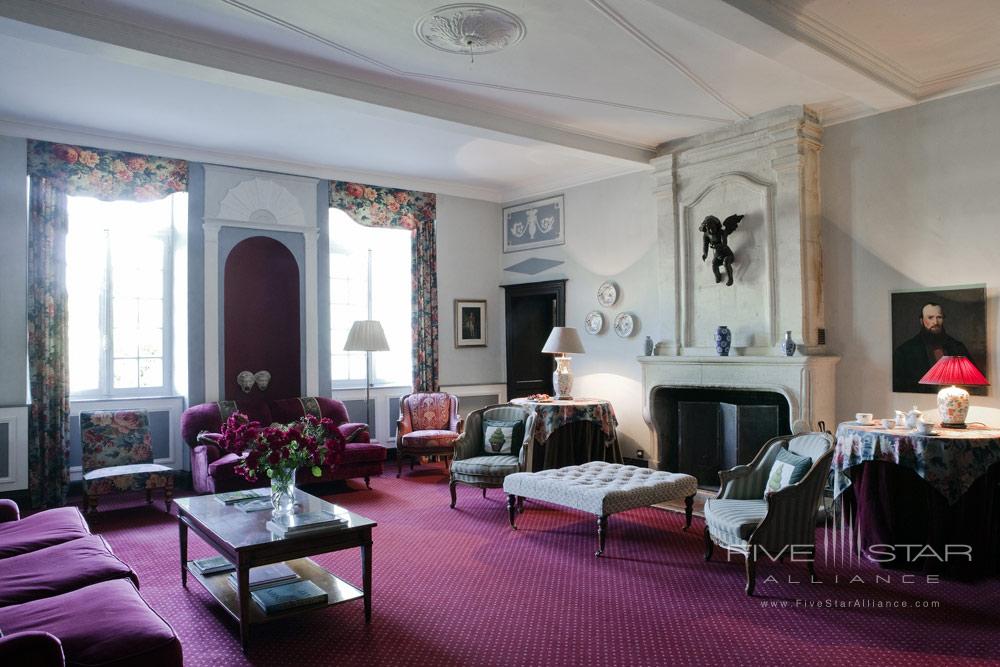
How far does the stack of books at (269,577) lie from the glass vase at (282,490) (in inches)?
12.0

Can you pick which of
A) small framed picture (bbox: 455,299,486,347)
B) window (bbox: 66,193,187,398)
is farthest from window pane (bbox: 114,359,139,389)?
small framed picture (bbox: 455,299,486,347)

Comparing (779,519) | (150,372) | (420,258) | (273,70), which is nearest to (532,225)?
(420,258)

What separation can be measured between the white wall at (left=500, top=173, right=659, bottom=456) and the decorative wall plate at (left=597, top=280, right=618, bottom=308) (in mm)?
56

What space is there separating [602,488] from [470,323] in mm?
4197

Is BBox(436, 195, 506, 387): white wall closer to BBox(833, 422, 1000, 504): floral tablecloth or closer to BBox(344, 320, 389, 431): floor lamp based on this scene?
BBox(344, 320, 389, 431): floor lamp

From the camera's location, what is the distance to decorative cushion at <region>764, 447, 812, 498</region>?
156 inches

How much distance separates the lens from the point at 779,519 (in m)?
3.86

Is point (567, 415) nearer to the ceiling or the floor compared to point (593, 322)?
nearer to the floor

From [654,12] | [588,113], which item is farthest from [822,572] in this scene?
[588,113]

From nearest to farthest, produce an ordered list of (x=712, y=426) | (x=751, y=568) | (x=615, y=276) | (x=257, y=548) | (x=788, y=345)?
(x=257, y=548) → (x=751, y=568) → (x=788, y=345) → (x=712, y=426) → (x=615, y=276)

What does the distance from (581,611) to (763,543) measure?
41.5 inches

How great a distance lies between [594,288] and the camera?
764cm

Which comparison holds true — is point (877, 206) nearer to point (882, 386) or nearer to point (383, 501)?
point (882, 386)

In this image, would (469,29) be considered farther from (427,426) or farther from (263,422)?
(427,426)
